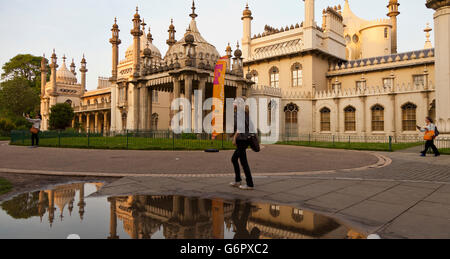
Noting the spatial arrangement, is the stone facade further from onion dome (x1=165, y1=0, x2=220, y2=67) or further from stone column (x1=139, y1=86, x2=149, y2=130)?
stone column (x1=139, y1=86, x2=149, y2=130)

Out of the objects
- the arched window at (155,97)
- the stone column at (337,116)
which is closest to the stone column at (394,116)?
the stone column at (337,116)

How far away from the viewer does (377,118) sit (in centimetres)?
3002

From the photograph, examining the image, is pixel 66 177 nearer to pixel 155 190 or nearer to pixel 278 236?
pixel 155 190

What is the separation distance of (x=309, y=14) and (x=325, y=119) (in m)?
14.2

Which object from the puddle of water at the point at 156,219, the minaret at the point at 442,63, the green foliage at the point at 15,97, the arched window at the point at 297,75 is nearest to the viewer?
the puddle of water at the point at 156,219

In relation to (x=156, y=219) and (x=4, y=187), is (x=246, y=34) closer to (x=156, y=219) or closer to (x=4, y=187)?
(x=4, y=187)

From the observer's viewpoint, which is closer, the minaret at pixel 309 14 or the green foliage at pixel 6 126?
the green foliage at pixel 6 126

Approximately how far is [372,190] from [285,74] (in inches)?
1328

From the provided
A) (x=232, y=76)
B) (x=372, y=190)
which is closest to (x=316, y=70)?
(x=232, y=76)

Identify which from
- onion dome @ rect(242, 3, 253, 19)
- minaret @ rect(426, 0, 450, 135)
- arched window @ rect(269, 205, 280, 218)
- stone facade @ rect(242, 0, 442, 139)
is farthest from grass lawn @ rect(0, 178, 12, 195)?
onion dome @ rect(242, 3, 253, 19)

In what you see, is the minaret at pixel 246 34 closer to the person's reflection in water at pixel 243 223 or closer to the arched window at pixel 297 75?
the arched window at pixel 297 75

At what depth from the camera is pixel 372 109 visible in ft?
99.7

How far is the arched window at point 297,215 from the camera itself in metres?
3.70

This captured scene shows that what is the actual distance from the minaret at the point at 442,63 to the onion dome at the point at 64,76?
2740 inches
